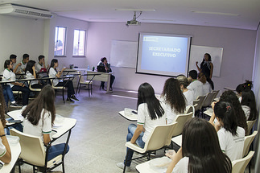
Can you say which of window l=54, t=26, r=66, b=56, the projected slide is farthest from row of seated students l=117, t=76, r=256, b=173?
window l=54, t=26, r=66, b=56

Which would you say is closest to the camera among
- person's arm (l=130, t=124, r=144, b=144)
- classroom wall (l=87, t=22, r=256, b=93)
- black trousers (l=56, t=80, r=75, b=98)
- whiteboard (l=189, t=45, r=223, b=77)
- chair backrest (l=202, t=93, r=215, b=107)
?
person's arm (l=130, t=124, r=144, b=144)

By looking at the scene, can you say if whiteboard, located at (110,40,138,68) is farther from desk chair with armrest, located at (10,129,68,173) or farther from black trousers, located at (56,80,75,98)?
desk chair with armrest, located at (10,129,68,173)

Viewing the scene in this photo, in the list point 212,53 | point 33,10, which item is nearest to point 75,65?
point 33,10

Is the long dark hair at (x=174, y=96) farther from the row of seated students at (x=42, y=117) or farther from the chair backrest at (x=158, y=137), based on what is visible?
the row of seated students at (x=42, y=117)

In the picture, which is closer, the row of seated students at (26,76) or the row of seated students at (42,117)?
the row of seated students at (42,117)

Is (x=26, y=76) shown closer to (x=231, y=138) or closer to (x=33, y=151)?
(x=33, y=151)

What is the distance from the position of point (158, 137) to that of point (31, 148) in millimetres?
1522

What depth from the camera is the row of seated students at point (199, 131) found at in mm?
1803

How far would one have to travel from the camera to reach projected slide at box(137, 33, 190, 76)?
11.0 m

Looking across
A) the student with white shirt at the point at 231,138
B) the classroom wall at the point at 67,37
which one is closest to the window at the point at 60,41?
the classroom wall at the point at 67,37

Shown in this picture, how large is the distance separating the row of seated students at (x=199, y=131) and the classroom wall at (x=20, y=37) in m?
6.05

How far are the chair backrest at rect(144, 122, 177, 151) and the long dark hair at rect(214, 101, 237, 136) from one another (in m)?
0.77

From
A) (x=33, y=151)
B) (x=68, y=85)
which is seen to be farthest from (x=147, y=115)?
(x=68, y=85)

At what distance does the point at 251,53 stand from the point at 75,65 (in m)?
7.25
